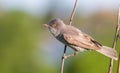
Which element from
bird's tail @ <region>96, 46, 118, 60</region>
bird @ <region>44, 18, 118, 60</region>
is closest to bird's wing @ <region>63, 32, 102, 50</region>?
bird @ <region>44, 18, 118, 60</region>

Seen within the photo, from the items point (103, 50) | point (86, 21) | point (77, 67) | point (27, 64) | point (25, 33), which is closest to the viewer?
point (103, 50)

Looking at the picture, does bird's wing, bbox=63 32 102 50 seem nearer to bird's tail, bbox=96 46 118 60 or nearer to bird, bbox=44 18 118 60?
bird, bbox=44 18 118 60

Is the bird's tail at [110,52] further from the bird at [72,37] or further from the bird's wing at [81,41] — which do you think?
the bird's wing at [81,41]

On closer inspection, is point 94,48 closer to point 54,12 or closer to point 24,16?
point 24,16

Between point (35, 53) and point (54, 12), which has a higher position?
point (35, 53)

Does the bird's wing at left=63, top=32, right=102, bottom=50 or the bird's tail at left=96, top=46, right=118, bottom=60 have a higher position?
the bird's tail at left=96, top=46, right=118, bottom=60

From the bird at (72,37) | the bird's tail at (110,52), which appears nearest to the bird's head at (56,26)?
the bird at (72,37)

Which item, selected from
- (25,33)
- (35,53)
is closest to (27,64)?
(35,53)

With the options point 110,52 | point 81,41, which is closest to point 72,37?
point 81,41

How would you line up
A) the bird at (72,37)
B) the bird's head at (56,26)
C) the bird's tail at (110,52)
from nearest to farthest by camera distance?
the bird's tail at (110,52) < the bird's head at (56,26) < the bird at (72,37)

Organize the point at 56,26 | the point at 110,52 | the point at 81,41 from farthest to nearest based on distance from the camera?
the point at 81,41, the point at 56,26, the point at 110,52

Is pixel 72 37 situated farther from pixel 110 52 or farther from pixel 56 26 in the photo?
pixel 110 52
